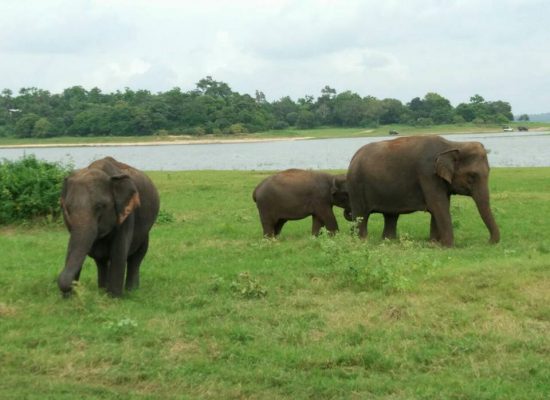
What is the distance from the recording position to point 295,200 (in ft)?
47.7

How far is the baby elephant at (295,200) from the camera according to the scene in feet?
47.6

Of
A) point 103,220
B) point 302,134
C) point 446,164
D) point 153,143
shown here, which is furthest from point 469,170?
point 302,134

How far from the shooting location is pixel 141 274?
1077 centimetres

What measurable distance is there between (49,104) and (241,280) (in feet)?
329

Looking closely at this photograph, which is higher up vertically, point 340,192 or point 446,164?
point 446,164

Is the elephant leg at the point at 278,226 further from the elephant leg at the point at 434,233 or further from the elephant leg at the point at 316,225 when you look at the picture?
the elephant leg at the point at 434,233

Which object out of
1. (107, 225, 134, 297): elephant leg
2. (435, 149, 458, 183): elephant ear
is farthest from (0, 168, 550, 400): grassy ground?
(435, 149, 458, 183): elephant ear

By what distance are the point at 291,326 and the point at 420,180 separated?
6162 millimetres

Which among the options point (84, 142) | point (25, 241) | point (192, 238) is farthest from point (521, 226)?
point (84, 142)

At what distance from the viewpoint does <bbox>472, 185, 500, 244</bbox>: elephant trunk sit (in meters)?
12.7

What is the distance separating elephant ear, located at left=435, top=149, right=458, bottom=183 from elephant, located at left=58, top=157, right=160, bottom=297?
5371 mm

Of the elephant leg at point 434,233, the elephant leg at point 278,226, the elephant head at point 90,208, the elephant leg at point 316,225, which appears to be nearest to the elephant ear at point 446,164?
the elephant leg at point 434,233

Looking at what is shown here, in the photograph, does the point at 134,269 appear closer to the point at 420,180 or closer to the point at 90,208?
the point at 90,208

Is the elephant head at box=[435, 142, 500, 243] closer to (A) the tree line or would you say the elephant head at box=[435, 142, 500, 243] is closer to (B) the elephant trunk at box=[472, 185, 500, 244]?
(B) the elephant trunk at box=[472, 185, 500, 244]
